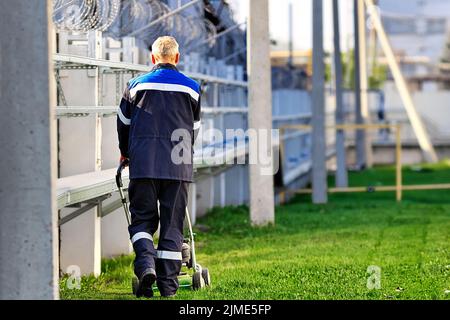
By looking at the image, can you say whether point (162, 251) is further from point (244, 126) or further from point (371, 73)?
point (371, 73)

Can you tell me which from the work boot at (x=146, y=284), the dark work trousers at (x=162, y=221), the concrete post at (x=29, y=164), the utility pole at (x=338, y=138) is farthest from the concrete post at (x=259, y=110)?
the utility pole at (x=338, y=138)

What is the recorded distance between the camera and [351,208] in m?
20.9

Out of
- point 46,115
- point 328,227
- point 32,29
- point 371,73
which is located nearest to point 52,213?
point 46,115

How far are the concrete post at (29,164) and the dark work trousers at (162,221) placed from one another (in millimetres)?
2348

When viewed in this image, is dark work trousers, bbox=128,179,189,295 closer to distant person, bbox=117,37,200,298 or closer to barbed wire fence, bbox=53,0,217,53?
distant person, bbox=117,37,200,298

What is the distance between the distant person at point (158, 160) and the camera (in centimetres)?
910

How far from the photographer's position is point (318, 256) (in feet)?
40.0

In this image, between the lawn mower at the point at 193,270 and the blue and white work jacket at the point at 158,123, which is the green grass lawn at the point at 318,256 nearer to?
the lawn mower at the point at 193,270

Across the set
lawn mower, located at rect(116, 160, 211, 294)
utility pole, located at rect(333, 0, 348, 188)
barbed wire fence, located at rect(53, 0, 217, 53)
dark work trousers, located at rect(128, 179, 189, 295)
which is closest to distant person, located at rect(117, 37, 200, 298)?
dark work trousers, located at rect(128, 179, 189, 295)

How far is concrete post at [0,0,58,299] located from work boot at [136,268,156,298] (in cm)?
211

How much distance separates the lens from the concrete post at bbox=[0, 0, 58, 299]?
22.2 feet

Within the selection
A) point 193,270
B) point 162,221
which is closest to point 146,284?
point 162,221

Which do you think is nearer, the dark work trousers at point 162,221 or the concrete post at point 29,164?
the concrete post at point 29,164

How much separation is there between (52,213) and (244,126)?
51.0 ft
